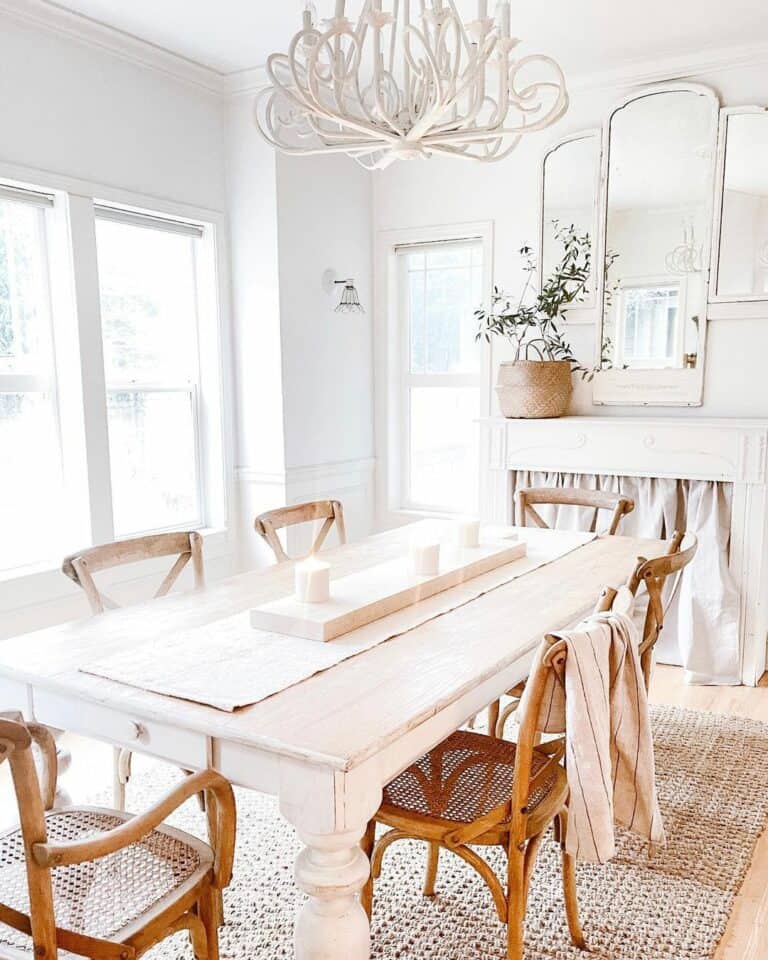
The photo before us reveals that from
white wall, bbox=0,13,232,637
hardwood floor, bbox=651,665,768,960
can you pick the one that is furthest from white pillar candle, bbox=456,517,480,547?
white wall, bbox=0,13,232,637

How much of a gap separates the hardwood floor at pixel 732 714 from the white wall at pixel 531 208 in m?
1.19

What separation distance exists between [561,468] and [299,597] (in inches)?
84.2

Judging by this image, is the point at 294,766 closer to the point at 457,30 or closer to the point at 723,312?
the point at 457,30

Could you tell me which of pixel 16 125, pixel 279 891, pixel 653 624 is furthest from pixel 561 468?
pixel 16 125

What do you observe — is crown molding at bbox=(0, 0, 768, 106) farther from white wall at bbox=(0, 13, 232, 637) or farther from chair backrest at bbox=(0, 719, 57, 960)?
chair backrest at bbox=(0, 719, 57, 960)

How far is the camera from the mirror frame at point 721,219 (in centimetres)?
338

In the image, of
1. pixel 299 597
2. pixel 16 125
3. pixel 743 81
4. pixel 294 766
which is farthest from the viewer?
pixel 743 81

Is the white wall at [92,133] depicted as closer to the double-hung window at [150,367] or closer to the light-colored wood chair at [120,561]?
the double-hung window at [150,367]

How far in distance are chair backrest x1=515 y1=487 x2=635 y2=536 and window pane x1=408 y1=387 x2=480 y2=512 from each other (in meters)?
1.09

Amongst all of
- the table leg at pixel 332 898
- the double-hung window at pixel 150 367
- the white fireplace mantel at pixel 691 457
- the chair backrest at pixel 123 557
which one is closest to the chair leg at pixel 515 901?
the table leg at pixel 332 898

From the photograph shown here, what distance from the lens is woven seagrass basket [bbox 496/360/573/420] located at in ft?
12.0

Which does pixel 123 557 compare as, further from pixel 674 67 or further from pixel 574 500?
pixel 674 67

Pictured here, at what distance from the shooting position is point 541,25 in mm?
3117

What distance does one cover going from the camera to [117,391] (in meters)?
3.39
